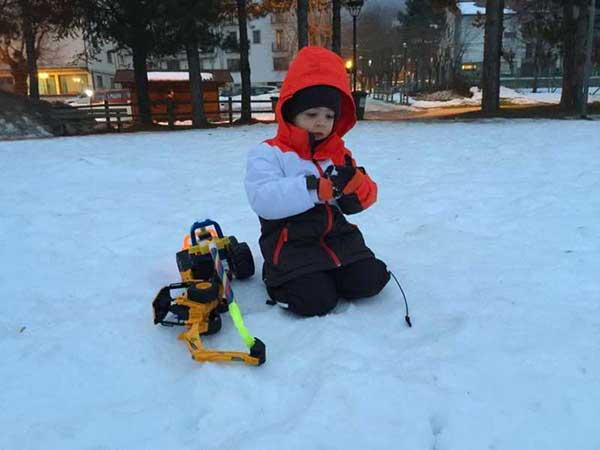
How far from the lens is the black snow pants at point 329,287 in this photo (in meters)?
2.45

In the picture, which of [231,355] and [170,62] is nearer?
[231,355]

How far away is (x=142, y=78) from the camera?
1534 cm

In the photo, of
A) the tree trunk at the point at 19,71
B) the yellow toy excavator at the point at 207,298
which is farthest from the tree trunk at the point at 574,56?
the tree trunk at the point at 19,71

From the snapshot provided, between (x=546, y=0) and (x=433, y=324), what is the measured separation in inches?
670

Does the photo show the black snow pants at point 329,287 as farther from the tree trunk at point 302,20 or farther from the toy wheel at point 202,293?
the tree trunk at point 302,20

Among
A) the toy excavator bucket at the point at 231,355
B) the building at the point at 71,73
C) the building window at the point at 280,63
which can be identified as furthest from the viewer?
the building window at the point at 280,63

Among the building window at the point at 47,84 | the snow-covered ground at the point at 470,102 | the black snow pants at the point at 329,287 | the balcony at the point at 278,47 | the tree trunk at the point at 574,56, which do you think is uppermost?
the balcony at the point at 278,47

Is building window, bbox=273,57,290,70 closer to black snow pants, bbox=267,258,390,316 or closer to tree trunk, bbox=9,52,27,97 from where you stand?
tree trunk, bbox=9,52,27,97

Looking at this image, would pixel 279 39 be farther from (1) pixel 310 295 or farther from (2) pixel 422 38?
(1) pixel 310 295

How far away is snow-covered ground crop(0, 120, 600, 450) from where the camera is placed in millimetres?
1711

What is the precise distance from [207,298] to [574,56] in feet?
56.1

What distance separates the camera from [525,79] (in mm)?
43500

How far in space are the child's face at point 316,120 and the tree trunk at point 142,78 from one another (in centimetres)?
1322

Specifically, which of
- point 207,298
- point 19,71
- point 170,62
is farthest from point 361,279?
point 170,62
